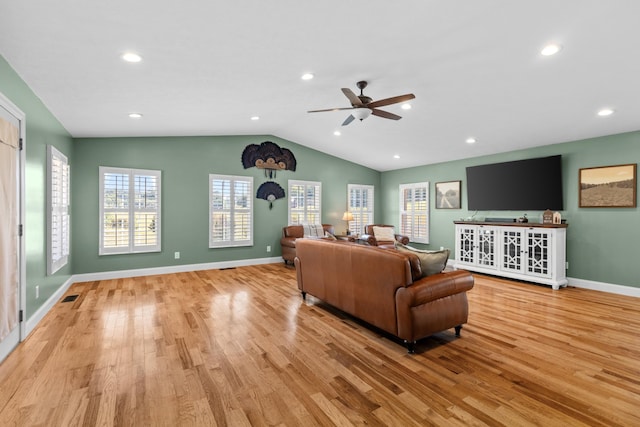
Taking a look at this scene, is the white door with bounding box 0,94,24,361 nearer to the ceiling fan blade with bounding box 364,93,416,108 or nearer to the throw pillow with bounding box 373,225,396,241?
the ceiling fan blade with bounding box 364,93,416,108

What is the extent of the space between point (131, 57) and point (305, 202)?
17.7 ft

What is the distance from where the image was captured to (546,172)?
5.53 meters

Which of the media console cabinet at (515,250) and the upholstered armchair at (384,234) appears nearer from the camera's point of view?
the media console cabinet at (515,250)

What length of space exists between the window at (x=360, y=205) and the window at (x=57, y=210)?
20.0ft

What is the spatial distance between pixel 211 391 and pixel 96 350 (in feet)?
4.69

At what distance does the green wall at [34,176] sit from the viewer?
3000 millimetres

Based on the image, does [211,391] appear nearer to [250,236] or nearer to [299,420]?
[299,420]

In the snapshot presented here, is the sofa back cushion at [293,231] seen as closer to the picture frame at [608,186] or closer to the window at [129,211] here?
the window at [129,211]

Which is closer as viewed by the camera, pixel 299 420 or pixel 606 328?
pixel 299 420

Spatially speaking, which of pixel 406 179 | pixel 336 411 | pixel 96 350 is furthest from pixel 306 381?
pixel 406 179

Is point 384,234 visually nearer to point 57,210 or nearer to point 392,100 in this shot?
point 392,100

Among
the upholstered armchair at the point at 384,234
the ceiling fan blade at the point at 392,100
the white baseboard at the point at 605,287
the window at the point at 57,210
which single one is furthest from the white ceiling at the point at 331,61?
the upholstered armchair at the point at 384,234

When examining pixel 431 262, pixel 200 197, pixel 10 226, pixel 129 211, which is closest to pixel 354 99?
pixel 431 262

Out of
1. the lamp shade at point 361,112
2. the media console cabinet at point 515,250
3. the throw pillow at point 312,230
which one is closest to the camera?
the lamp shade at point 361,112
